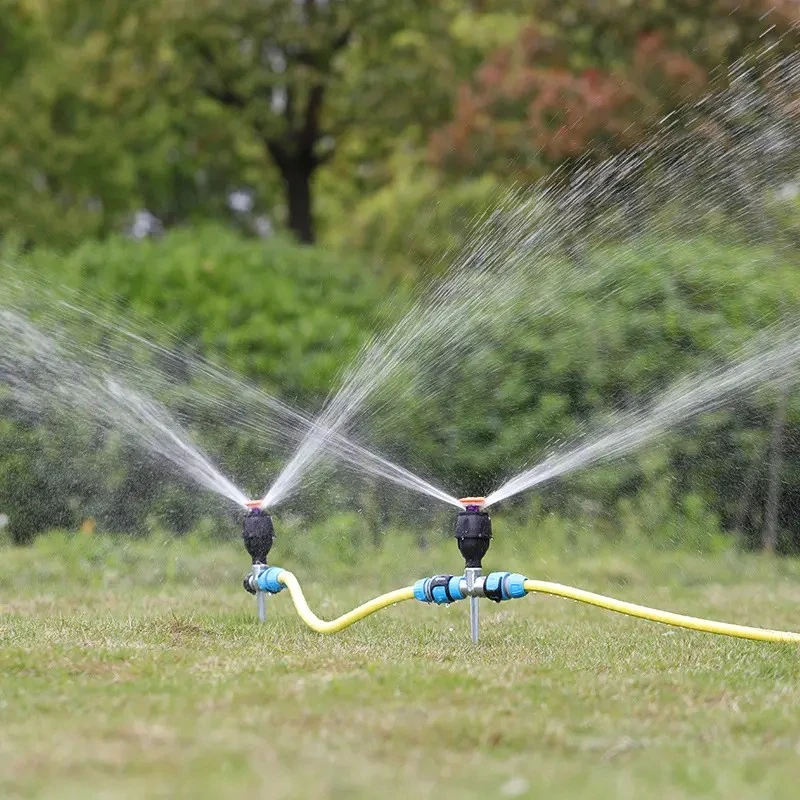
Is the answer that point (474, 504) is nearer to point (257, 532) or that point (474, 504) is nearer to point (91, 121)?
point (257, 532)

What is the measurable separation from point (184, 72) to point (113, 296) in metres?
8.09

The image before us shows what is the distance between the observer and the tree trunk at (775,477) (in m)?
9.98

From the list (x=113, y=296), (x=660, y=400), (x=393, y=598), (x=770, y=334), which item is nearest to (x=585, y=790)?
(x=393, y=598)

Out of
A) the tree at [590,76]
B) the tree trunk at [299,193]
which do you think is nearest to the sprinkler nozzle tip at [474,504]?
the tree at [590,76]

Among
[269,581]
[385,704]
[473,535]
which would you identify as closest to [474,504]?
[473,535]

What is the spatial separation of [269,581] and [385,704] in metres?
2.01

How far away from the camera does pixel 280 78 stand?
1839 cm

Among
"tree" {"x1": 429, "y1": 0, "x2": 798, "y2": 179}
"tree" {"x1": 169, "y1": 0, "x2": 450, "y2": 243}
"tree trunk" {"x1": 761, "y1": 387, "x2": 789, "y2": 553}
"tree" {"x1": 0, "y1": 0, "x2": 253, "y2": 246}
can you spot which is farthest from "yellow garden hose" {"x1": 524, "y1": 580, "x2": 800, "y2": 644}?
"tree" {"x1": 0, "y1": 0, "x2": 253, "y2": 246}

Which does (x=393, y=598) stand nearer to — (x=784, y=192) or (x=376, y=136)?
(x=784, y=192)

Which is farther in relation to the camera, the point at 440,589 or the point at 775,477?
the point at 775,477

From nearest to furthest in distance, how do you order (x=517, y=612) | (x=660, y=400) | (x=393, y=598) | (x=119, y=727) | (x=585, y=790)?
(x=585, y=790), (x=119, y=727), (x=393, y=598), (x=517, y=612), (x=660, y=400)

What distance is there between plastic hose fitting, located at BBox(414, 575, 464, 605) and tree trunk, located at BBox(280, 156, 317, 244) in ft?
46.7

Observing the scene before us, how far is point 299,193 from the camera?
19.3m

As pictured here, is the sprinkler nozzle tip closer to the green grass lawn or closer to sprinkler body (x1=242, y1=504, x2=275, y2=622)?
the green grass lawn
